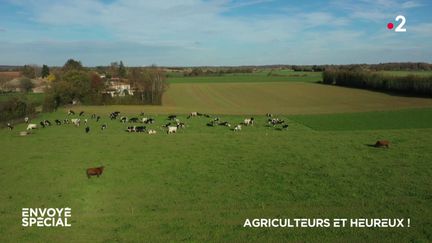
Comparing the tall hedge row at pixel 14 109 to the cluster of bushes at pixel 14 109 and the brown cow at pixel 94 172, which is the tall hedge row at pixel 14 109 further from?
the brown cow at pixel 94 172

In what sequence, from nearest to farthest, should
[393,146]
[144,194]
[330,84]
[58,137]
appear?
[144,194] → [393,146] → [58,137] → [330,84]

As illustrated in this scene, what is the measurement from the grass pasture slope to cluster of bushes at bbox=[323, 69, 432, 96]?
45.9 m

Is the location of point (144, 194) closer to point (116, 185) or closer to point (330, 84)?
point (116, 185)

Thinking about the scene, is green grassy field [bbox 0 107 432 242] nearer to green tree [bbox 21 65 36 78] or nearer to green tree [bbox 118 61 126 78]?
green tree [bbox 118 61 126 78]

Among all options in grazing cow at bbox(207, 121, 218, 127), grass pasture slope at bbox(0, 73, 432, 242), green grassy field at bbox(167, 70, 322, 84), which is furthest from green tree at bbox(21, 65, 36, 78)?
grazing cow at bbox(207, 121, 218, 127)

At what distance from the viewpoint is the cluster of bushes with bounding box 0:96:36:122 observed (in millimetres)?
51859

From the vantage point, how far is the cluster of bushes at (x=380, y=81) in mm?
77206

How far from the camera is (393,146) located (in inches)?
1164

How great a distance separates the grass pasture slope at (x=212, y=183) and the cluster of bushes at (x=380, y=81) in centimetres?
4588

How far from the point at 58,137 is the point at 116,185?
19.4m

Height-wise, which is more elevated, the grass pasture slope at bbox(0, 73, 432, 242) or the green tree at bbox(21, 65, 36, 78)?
the green tree at bbox(21, 65, 36, 78)

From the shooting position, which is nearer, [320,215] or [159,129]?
[320,215]

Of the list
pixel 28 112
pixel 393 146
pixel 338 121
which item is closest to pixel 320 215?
pixel 393 146

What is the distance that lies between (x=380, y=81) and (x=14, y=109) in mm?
80643
